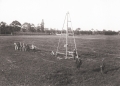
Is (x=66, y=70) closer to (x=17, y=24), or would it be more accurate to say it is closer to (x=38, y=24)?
(x=17, y=24)

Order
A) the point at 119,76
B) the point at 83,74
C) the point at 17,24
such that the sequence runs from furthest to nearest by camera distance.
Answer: the point at 17,24 < the point at 83,74 < the point at 119,76

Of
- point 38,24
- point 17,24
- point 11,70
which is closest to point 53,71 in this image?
point 11,70

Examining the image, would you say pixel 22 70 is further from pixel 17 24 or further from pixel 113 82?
pixel 17 24

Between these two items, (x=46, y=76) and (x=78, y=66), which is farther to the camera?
(x=78, y=66)

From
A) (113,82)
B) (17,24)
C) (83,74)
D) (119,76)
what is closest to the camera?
(113,82)

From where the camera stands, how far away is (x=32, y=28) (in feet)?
438

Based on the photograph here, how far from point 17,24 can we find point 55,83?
405 ft

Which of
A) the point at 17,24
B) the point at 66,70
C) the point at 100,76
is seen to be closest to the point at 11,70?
the point at 66,70

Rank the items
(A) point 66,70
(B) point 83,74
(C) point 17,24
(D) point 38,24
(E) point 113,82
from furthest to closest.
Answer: (D) point 38,24
(C) point 17,24
(A) point 66,70
(B) point 83,74
(E) point 113,82

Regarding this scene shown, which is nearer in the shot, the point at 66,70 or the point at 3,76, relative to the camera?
the point at 3,76

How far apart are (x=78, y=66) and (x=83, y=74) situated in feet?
5.55

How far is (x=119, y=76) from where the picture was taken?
10.7 meters

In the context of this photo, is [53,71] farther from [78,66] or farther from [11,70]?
[11,70]

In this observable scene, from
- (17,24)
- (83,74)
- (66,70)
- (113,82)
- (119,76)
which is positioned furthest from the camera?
(17,24)
